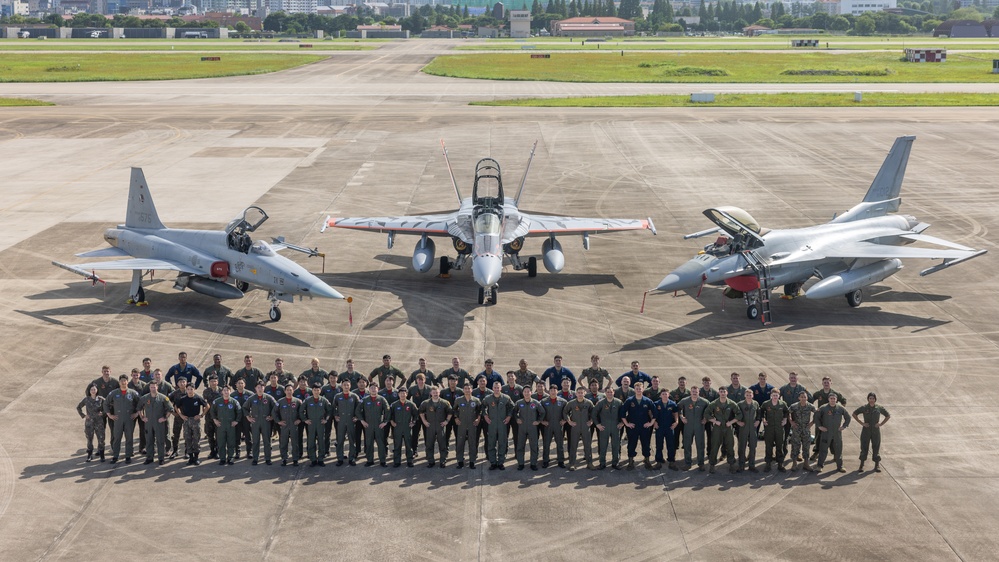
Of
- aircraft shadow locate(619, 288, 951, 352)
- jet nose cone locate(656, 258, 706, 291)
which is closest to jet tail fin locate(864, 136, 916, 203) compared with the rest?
aircraft shadow locate(619, 288, 951, 352)

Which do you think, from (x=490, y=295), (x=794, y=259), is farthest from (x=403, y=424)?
(x=794, y=259)

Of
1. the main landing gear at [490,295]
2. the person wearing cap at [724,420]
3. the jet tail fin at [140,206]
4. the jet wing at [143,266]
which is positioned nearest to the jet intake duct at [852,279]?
the main landing gear at [490,295]

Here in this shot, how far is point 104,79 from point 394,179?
A: 56.5 metres

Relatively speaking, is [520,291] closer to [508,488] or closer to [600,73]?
[508,488]

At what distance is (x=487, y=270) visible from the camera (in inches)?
886

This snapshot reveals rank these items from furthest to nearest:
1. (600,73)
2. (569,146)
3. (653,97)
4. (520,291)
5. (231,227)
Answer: (600,73)
(653,97)
(569,146)
(520,291)
(231,227)

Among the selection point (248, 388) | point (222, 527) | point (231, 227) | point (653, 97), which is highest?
point (653, 97)

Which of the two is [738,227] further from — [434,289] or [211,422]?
[211,422]

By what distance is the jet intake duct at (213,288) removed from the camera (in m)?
22.7

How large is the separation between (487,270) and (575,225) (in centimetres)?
475

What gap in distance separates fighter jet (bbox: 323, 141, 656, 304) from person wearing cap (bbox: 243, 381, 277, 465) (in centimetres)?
856

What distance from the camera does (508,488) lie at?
1415 centimetres

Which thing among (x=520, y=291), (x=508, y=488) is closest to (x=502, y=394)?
(x=508, y=488)

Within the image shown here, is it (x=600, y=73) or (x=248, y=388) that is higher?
(x=600, y=73)
